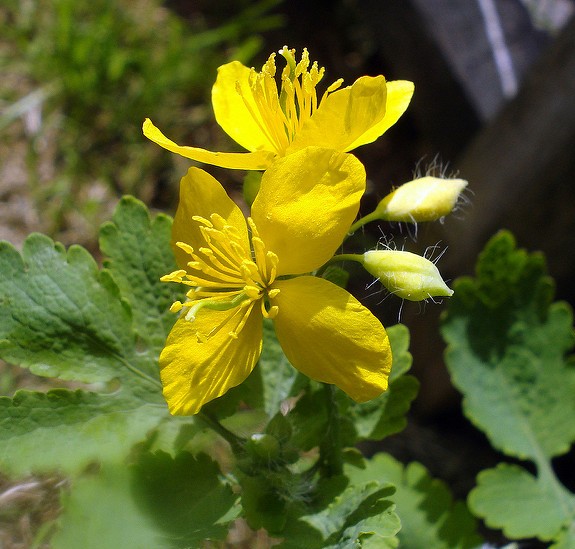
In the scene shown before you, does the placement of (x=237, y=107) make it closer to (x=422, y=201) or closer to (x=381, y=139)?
(x=422, y=201)

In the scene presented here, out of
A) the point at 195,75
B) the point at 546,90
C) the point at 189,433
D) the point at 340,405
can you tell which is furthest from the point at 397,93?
the point at 195,75

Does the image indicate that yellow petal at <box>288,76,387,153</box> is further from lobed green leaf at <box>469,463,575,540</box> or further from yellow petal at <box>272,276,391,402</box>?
lobed green leaf at <box>469,463,575,540</box>

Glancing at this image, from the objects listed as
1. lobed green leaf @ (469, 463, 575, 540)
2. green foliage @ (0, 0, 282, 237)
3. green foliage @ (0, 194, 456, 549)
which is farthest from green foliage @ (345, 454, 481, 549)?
green foliage @ (0, 0, 282, 237)

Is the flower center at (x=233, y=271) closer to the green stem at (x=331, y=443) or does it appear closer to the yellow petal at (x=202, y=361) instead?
the yellow petal at (x=202, y=361)

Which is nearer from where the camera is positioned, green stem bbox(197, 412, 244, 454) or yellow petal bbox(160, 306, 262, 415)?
yellow petal bbox(160, 306, 262, 415)

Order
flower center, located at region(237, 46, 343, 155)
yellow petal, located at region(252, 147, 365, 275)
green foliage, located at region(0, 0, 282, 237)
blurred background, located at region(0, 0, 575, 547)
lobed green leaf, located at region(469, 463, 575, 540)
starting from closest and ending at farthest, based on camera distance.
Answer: yellow petal, located at region(252, 147, 365, 275) < flower center, located at region(237, 46, 343, 155) < lobed green leaf, located at region(469, 463, 575, 540) < blurred background, located at region(0, 0, 575, 547) < green foliage, located at region(0, 0, 282, 237)

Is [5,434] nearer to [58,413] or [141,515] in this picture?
[58,413]
